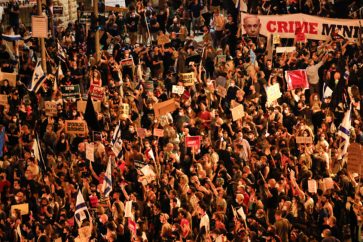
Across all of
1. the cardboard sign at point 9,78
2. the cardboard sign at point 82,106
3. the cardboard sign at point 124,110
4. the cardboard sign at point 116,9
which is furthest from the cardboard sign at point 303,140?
the cardboard sign at point 116,9

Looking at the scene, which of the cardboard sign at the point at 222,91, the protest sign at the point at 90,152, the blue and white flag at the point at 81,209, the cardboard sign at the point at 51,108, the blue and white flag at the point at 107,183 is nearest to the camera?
the blue and white flag at the point at 81,209

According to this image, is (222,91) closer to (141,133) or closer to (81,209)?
(141,133)

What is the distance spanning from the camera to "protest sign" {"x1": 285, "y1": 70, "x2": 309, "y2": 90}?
26.8 m

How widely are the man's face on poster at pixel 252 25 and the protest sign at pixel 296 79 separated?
10.2 ft

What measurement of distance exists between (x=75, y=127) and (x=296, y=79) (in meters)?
4.91

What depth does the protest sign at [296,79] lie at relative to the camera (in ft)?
87.8

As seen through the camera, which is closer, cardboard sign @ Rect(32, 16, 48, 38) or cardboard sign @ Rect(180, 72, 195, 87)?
cardboard sign @ Rect(180, 72, 195, 87)

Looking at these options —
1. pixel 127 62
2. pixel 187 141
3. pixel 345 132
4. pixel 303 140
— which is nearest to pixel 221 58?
pixel 127 62

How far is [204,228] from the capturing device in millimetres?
22984

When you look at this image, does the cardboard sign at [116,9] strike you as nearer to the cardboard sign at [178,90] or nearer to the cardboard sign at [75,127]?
the cardboard sign at [178,90]

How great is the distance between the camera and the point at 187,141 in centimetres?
2536

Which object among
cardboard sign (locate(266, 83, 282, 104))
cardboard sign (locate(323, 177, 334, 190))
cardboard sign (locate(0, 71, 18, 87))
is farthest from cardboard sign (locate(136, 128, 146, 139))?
cardboard sign (locate(0, 71, 18, 87))

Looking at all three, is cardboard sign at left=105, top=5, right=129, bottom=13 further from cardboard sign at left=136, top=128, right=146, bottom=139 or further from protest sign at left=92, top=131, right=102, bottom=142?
cardboard sign at left=136, top=128, right=146, bottom=139

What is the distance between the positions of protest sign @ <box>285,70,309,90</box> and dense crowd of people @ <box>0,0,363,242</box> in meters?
0.24
